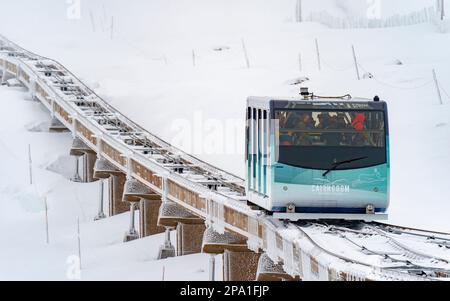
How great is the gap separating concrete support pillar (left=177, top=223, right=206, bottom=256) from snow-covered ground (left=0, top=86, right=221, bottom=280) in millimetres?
505

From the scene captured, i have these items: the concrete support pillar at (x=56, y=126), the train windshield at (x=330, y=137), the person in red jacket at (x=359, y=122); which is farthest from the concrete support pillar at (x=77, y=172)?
the person in red jacket at (x=359, y=122)

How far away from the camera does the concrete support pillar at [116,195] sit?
61000 mm

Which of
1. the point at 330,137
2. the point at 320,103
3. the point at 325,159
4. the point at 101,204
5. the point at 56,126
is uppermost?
the point at 320,103

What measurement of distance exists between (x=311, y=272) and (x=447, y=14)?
6889cm

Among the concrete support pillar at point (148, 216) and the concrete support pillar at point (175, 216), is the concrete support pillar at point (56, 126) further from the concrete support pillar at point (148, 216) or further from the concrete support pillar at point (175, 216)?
the concrete support pillar at point (175, 216)

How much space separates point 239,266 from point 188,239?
8.72 metres

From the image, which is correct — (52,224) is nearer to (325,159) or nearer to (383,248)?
(325,159)

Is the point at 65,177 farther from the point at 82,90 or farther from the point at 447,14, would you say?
the point at 447,14

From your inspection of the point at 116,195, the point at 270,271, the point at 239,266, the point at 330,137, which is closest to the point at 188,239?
the point at 239,266

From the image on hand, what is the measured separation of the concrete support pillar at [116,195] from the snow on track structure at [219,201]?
6.31 feet

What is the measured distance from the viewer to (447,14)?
92.4m

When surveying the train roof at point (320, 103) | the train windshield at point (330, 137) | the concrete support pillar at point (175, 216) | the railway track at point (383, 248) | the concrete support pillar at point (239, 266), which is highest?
the train roof at point (320, 103)

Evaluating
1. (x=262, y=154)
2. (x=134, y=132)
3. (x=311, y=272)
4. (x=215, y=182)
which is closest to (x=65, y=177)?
(x=134, y=132)

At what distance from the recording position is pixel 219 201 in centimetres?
3828
